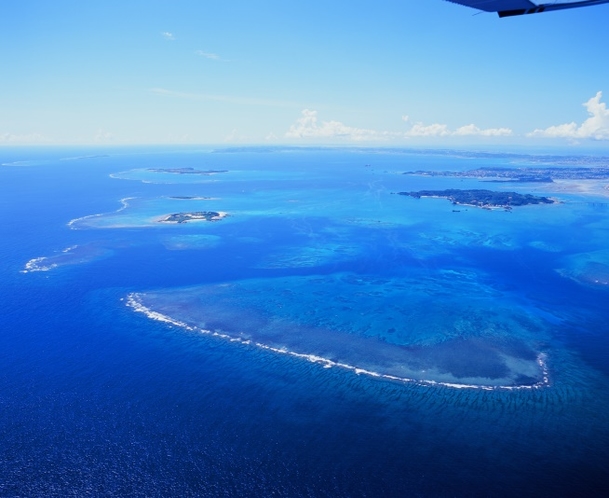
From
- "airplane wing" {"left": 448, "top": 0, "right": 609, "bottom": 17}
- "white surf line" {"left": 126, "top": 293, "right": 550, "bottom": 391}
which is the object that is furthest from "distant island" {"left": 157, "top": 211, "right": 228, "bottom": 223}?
"airplane wing" {"left": 448, "top": 0, "right": 609, "bottom": 17}

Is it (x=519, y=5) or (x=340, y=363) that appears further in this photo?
(x=340, y=363)

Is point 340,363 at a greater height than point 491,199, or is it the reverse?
point 491,199

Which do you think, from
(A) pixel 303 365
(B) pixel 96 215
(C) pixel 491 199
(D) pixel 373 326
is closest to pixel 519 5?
(A) pixel 303 365

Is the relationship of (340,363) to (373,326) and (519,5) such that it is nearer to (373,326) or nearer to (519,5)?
(373,326)

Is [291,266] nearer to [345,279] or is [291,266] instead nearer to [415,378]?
[345,279]

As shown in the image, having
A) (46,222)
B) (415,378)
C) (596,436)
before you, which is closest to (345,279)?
(415,378)

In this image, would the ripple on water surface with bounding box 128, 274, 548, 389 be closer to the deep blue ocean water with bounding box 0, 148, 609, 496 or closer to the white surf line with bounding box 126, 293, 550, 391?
the white surf line with bounding box 126, 293, 550, 391
